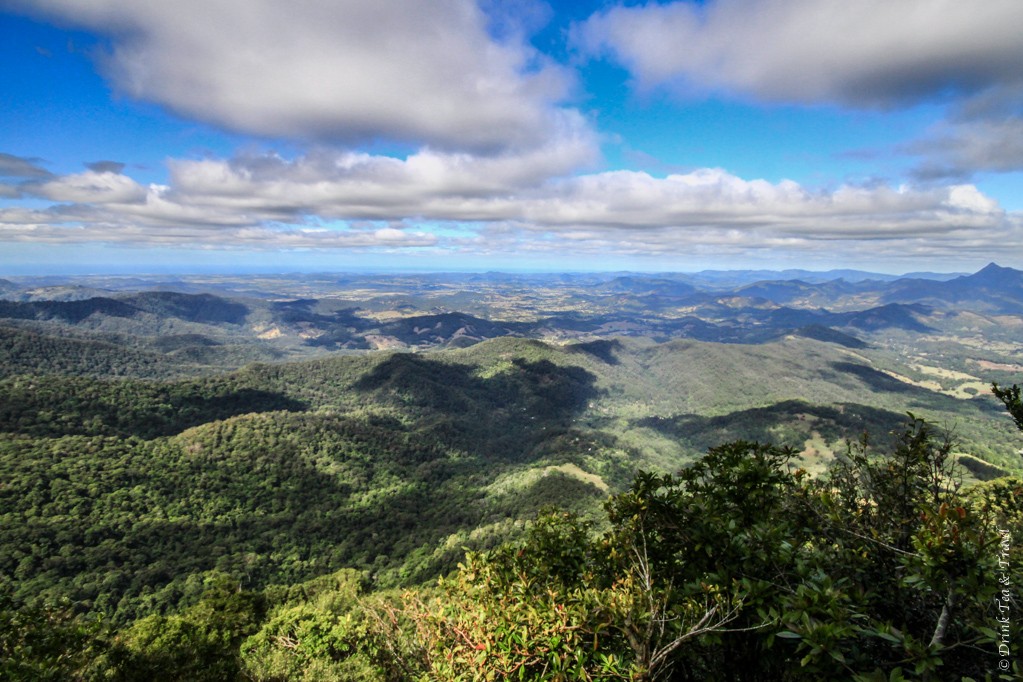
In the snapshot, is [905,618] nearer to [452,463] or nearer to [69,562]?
[69,562]

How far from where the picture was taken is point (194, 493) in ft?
379

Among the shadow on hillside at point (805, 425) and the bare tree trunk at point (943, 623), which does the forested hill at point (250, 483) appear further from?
the bare tree trunk at point (943, 623)

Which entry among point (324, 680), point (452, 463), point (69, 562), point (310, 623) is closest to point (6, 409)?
point (69, 562)

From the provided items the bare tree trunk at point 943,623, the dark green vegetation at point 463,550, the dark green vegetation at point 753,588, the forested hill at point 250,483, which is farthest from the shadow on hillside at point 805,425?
the bare tree trunk at point 943,623

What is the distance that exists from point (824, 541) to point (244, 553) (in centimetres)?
11874

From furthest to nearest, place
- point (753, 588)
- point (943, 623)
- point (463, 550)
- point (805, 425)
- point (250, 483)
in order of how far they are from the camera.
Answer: point (805, 425) < point (250, 483) < point (463, 550) < point (753, 588) < point (943, 623)

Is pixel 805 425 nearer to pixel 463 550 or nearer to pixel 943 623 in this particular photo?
pixel 463 550

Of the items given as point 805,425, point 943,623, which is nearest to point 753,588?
point 943,623

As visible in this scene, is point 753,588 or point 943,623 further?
point 753,588

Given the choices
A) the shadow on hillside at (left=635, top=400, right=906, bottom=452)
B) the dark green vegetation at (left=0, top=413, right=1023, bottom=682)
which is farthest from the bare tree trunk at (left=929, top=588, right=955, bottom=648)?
the shadow on hillside at (left=635, top=400, right=906, bottom=452)

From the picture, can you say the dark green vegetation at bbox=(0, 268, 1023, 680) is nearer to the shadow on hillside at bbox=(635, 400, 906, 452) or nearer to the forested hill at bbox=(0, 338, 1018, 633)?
the forested hill at bbox=(0, 338, 1018, 633)

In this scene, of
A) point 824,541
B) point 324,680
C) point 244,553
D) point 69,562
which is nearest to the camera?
point 824,541

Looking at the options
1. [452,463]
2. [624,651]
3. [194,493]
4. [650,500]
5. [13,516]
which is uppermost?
[650,500]

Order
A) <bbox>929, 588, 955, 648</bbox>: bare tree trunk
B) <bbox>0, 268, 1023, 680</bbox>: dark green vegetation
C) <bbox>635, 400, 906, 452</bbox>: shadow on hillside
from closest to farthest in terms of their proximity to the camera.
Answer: <bbox>929, 588, 955, 648</bbox>: bare tree trunk → <bbox>0, 268, 1023, 680</bbox>: dark green vegetation → <bbox>635, 400, 906, 452</bbox>: shadow on hillside
